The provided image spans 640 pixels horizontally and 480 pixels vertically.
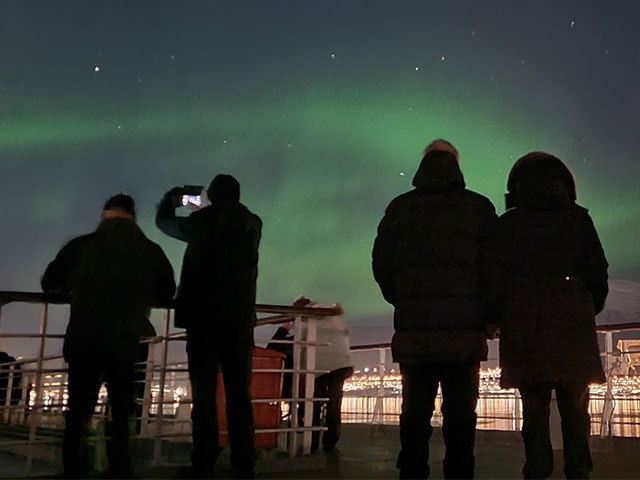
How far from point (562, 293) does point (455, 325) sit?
17.2 inches

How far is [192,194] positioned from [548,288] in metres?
1.70

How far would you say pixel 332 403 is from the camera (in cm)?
488

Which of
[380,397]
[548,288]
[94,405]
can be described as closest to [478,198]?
[548,288]

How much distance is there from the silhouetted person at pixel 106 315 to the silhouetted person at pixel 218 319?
0.64 ft

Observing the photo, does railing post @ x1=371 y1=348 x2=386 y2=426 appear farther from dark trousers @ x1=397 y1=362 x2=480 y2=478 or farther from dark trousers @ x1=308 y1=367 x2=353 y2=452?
dark trousers @ x1=397 y1=362 x2=480 y2=478

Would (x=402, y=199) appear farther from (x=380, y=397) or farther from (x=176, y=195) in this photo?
(x=380, y=397)

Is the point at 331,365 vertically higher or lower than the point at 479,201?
lower

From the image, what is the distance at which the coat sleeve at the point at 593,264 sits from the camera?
2.59m

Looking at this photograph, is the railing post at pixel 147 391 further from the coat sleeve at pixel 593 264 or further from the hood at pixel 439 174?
the coat sleeve at pixel 593 264

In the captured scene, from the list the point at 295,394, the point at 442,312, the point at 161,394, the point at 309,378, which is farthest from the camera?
the point at 309,378

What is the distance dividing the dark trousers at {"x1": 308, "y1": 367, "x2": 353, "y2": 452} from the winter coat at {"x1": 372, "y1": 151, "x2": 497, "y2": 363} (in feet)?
7.62

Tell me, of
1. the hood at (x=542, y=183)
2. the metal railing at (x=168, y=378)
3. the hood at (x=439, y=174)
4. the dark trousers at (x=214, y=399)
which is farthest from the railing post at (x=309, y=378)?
the hood at (x=542, y=183)

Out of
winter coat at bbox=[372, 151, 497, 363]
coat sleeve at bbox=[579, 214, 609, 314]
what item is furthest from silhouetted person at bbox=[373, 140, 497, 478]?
coat sleeve at bbox=[579, 214, 609, 314]

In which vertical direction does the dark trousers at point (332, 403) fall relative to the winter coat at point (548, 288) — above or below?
below
